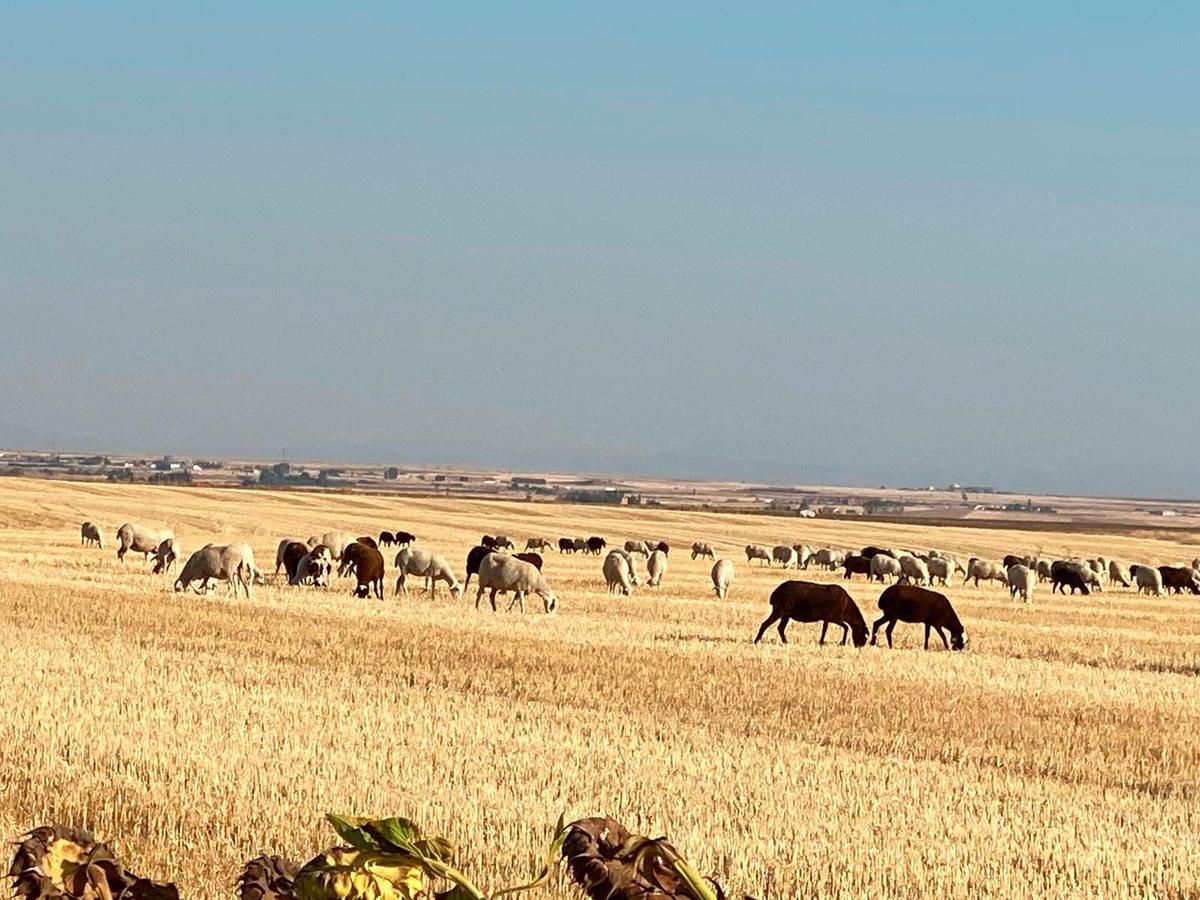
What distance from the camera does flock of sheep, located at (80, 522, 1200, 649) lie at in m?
27.4

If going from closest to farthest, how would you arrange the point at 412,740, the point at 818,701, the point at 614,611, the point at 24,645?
the point at 412,740
the point at 818,701
the point at 24,645
the point at 614,611

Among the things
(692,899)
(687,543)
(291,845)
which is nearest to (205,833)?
(291,845)

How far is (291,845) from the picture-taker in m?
8.67

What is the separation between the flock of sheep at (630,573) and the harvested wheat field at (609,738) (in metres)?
0.82

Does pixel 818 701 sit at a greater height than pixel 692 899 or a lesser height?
lesser

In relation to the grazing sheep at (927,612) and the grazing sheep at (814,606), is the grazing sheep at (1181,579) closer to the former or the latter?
the grazing sheep at (927,612)

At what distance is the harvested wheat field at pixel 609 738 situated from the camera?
350 inches

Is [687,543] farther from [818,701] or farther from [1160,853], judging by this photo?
[1160,853]

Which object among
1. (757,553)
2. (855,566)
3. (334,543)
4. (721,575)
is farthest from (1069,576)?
(334,543)

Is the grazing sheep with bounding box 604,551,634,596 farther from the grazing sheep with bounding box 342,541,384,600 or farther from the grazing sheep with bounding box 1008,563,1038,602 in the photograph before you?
the grazing sheep with bounding box 1008,563,1038,602

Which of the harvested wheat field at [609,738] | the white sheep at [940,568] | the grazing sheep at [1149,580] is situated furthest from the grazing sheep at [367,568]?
the grazing sheep at [1149,580]

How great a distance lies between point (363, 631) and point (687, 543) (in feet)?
190

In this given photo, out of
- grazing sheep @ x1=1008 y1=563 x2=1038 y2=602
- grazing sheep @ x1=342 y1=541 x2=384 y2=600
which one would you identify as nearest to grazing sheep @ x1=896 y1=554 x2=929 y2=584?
grazing sheep @ x1=1008 y1=563 x2=1038 y2=602

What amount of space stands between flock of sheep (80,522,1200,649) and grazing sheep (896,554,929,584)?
0.11ft
